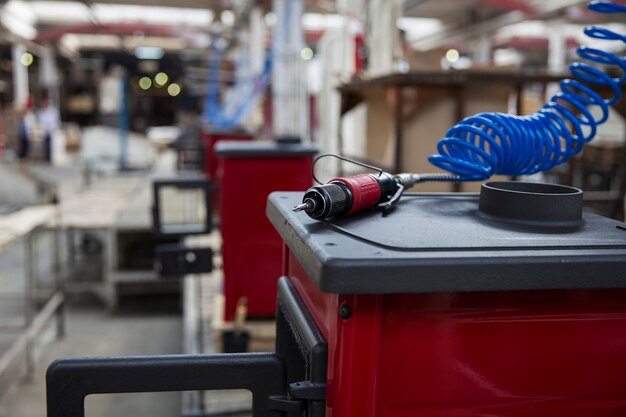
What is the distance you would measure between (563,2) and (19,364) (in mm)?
6744

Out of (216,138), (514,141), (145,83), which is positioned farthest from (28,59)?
(514,141)

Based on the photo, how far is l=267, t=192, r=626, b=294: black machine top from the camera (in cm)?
74

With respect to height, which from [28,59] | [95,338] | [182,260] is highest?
[28,59]

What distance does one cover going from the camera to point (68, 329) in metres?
5.43

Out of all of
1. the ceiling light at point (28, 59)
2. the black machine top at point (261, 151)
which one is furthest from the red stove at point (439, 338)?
the ceiling light at point (28, 59)

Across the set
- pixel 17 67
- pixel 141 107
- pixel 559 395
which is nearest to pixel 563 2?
pixel 559 395

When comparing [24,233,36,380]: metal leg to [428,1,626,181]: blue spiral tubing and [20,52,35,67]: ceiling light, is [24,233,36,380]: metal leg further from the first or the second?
[20,52,35,67]: ceiling light

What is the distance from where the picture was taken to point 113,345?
5020mm

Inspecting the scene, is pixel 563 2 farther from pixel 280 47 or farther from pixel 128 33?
pixel 128 33

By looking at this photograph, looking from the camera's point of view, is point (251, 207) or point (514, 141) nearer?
point (514, 141)

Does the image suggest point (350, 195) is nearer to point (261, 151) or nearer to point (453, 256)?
point (453, 256)

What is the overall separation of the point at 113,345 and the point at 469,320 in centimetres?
464

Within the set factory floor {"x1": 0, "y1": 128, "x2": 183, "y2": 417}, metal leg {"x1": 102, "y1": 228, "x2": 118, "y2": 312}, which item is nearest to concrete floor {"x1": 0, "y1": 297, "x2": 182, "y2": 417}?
factory floor {"x1": 0, "y1": 128, "x2": 183, "y2": 417}

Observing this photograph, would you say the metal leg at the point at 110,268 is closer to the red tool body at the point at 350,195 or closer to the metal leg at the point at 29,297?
the metal leg at the point at 29,297
